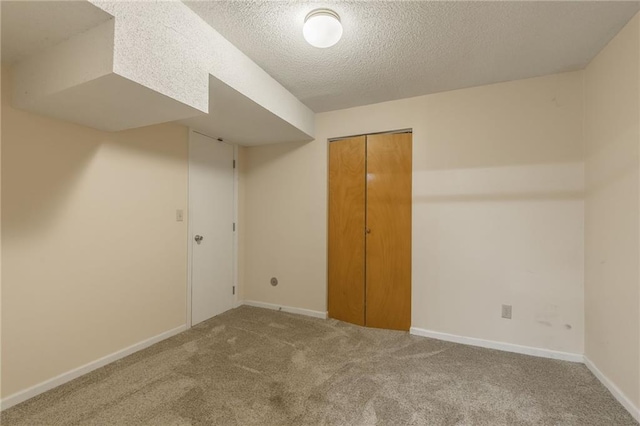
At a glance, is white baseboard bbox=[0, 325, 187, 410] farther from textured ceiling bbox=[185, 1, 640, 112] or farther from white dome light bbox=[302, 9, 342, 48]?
white dome light bbox=[302, 9, 342, 48]

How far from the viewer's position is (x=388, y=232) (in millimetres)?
2828

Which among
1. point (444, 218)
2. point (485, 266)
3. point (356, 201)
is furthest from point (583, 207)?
point (356, 201)

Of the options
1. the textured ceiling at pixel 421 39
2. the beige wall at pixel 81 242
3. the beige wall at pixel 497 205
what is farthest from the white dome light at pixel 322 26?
the beige wall at pixel 81 242

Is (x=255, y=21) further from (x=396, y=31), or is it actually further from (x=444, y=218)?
(x=444, y=218)

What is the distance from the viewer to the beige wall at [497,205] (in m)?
2.22

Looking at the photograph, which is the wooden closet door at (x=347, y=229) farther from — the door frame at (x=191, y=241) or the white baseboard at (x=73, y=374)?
the white baseboard at (x=73, y=374)

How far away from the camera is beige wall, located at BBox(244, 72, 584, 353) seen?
87.4 inches

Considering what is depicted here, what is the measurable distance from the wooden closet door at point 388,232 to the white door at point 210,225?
1.72m

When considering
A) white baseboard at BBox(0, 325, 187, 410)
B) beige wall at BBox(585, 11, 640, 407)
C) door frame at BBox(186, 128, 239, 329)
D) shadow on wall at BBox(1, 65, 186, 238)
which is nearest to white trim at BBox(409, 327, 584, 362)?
beige wall at BBox(585, 11, 640, 407)

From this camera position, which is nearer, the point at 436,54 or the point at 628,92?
the point at 628,92

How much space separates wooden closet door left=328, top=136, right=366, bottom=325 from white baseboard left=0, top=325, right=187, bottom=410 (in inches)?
69.7

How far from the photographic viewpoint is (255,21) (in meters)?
1.67

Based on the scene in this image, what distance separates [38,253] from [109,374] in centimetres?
98

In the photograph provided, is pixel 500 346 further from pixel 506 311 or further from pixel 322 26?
pixel 322 26
